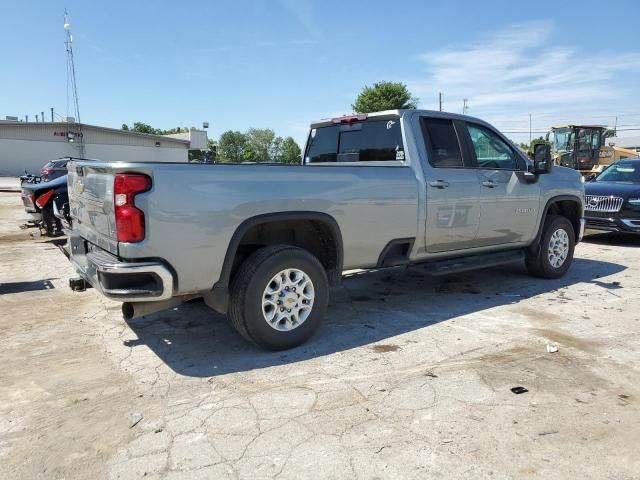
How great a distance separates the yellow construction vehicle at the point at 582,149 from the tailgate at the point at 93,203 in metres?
23.5

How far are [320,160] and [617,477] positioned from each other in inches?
173

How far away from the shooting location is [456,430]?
2.88m

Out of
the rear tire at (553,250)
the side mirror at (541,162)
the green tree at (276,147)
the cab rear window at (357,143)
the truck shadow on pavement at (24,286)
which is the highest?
the green tree at (276,147)

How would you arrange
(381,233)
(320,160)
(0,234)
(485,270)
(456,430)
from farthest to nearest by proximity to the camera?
(0,234), (485,270), (320,160), (381,233), (456,430)

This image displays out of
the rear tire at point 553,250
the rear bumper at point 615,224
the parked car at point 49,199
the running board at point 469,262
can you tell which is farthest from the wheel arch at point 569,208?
the parked car at point 49,199

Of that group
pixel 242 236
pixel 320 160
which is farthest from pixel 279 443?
pixel 320 160

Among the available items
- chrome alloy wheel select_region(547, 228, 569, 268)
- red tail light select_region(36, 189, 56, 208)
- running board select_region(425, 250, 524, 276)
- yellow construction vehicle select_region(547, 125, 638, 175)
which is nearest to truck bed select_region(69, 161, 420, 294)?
running board select_region(425, 250, 524, 276)

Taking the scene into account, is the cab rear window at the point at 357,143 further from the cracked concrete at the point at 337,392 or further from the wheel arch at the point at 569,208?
the wheel arch at the point at 569,208

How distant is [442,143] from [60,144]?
5021 centimetres

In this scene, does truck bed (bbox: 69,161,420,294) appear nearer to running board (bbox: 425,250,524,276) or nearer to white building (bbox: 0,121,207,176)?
running board (bbox: 425,250,524,276)

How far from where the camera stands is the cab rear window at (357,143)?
5.14 m

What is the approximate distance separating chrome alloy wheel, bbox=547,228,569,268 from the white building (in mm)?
40933

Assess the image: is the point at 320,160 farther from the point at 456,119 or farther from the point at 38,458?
the point at 38,458

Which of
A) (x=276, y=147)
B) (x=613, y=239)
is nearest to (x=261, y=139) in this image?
(x=276, y=147)
